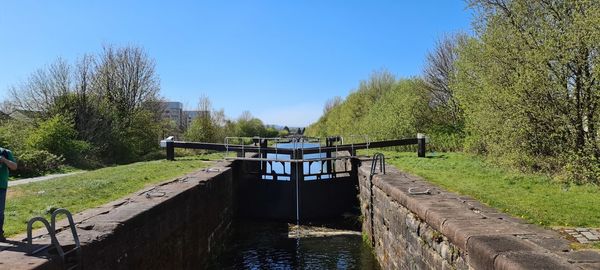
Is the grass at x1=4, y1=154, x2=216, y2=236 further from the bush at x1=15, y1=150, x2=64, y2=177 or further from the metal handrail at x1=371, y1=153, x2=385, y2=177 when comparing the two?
the bush at x1=15, y1=150, x2=64, y2=177

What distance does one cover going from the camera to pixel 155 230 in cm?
614

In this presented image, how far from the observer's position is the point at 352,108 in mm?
39125

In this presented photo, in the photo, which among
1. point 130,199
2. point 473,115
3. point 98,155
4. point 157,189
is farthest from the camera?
point 98,155

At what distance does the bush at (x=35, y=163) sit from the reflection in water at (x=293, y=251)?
8.34 meters

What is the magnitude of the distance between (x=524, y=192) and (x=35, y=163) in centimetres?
1558

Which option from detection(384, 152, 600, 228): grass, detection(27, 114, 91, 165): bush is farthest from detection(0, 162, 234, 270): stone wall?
detection(27, 114, 91, 165): bush

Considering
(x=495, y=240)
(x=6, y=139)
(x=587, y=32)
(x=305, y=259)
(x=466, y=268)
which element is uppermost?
(x=587, y=32)

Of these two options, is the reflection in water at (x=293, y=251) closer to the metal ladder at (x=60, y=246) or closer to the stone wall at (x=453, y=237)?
the stone wall at (x=453, y=237)

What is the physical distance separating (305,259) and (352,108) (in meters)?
30.1

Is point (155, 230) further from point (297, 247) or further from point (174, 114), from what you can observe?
point (174, 114)

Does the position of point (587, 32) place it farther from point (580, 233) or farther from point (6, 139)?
point (6, 139)

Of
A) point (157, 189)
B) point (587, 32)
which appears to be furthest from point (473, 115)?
point (157, 189)

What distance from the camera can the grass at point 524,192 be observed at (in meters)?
6.11

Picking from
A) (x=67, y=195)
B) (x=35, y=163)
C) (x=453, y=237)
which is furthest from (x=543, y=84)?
(x=35, y=163)
